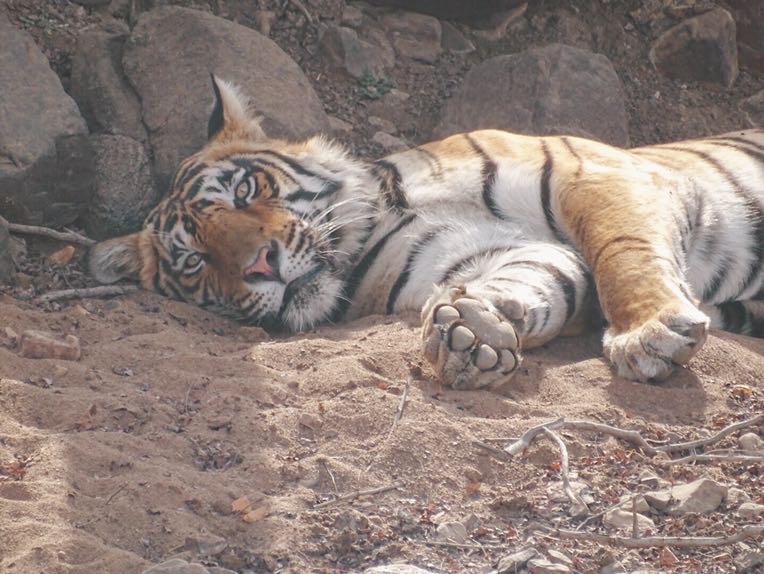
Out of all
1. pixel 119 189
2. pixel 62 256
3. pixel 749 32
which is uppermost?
pixel 749 32

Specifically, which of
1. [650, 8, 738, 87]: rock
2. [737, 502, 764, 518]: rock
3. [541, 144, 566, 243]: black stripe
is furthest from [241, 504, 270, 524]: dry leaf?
[650, 8, 738, 87]: rock

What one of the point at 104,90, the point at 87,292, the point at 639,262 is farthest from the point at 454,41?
the point at 639,262

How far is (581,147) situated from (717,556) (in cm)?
236

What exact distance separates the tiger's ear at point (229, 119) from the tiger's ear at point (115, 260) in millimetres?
658

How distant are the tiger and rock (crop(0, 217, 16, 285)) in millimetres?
335

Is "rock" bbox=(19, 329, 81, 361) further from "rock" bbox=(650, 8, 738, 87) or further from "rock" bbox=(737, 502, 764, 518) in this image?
"rock" bbox=(650, 8, 738, 87)

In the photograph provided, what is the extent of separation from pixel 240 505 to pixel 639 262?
5.68 ft

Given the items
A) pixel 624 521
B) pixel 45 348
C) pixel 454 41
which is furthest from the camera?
pixel 454 41

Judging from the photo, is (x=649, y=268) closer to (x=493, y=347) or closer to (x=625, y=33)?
(x=493, y=347)

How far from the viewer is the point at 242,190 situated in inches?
185

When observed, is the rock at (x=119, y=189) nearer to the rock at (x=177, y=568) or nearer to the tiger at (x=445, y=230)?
the tiger at (x=445, y=230)

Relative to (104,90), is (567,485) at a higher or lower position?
higher

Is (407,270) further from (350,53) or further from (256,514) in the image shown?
(350,53)

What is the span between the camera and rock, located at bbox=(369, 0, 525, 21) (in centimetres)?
651
